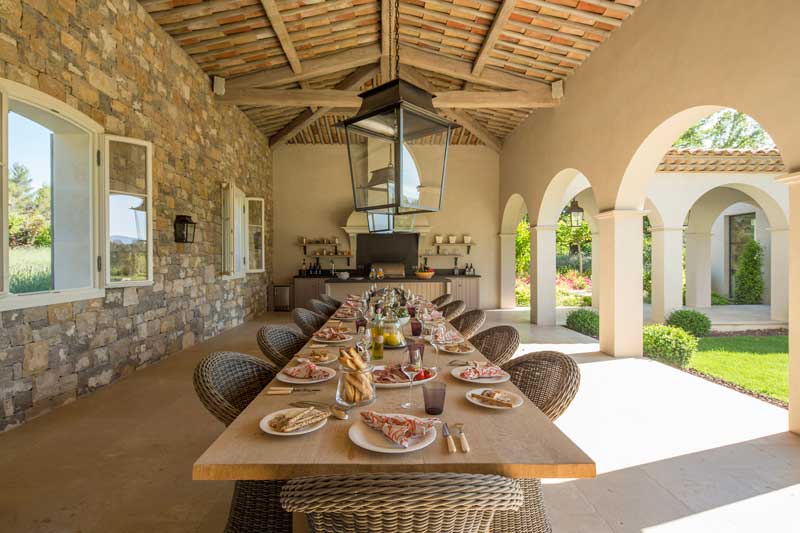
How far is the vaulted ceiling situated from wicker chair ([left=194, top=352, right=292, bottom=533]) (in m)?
3.85

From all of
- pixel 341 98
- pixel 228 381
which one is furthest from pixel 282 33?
pixel 228 381

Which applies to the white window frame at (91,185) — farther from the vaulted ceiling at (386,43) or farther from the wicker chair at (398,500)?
the wicker chair at (398,500)

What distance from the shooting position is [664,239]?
8.38 m

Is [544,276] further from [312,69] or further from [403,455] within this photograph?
[403,455]

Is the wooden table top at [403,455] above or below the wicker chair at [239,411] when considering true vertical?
above

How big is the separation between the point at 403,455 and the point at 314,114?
8.21 meters

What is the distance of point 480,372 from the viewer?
196cm

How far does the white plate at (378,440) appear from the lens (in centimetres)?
123

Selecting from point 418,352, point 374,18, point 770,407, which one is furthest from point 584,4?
point 418,352

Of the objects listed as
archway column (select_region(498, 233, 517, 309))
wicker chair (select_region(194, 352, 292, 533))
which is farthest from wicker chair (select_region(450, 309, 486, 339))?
archway column (select_region(498, 233, 517, 309))

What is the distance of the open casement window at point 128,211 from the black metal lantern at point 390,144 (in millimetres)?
2745

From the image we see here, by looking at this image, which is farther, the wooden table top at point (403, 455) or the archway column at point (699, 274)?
the archway column at point (699, 274)

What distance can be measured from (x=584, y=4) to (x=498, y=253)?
20.2 ft

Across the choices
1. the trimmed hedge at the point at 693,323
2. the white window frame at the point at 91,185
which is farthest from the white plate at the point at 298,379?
the trimmed hedge at the point at 693,323
